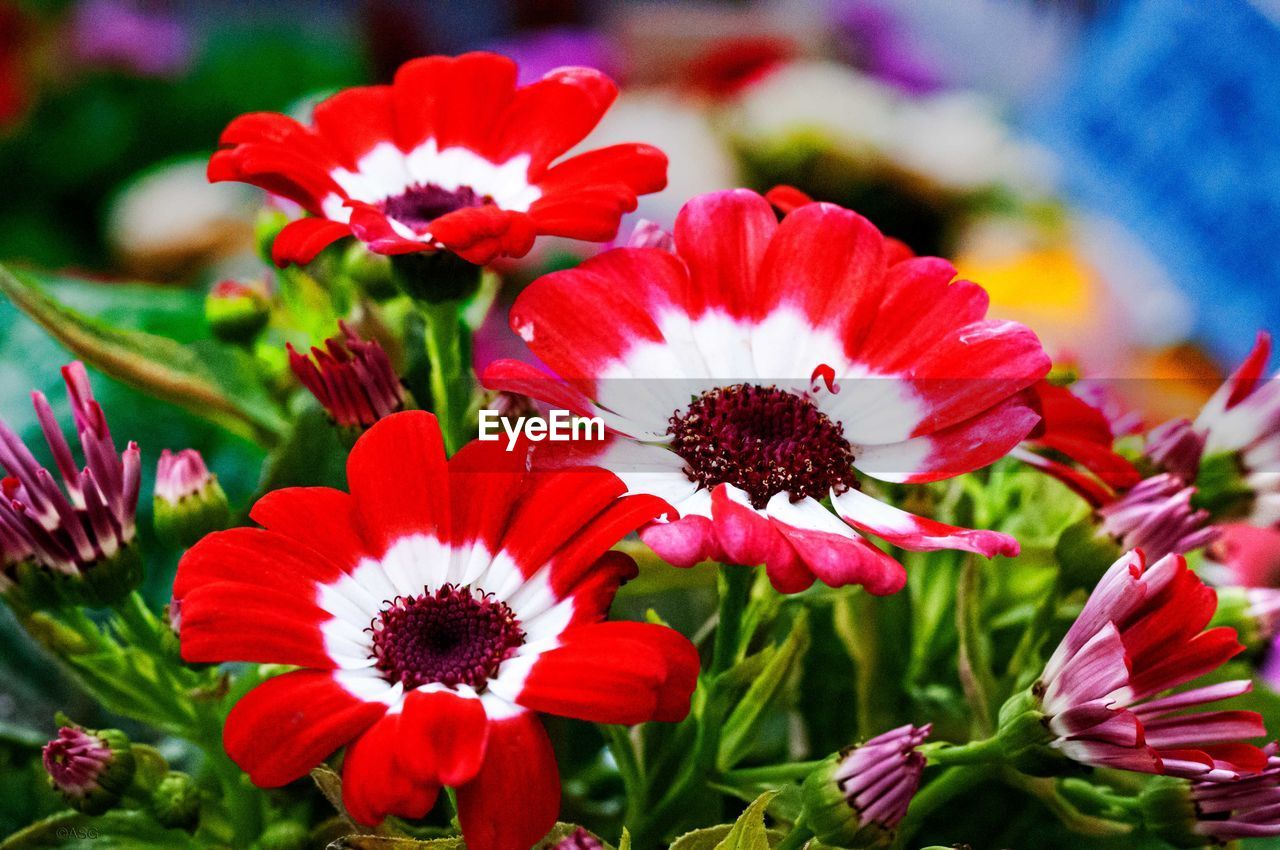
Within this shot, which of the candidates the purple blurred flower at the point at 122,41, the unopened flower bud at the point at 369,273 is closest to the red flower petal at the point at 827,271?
the unopened flower bud at the point at 369,273

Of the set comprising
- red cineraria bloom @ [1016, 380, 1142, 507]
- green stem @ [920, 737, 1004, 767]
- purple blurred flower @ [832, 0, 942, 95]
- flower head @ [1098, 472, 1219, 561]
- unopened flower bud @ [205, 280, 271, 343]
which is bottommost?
green stem @ [920, 737, 1004, 767]

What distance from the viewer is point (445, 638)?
22 centimetres

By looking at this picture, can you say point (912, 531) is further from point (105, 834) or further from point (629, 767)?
point (105, 834)

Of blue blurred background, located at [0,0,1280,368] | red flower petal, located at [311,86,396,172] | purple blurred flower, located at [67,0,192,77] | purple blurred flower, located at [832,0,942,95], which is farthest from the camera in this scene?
purple blurred flower, located at [832,0,942,95]

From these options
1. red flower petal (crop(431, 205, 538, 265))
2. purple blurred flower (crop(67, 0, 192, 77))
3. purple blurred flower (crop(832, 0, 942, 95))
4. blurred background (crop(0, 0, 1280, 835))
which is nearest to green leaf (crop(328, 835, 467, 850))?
red flower petal (crop(431, 205, 538, 265))

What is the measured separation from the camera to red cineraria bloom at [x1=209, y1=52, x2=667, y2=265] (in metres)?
0.25

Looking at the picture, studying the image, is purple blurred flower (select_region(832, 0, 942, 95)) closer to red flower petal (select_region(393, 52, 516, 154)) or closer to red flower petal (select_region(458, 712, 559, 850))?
red flower petal (select_region(393, 52, 516, 154))

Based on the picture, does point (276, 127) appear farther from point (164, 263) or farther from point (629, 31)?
point (629, 31)

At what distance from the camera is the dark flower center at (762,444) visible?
0.24 meters

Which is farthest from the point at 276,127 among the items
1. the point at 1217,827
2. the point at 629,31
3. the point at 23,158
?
the point at 629,31

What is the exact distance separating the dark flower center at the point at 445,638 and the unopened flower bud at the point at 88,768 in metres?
0.07

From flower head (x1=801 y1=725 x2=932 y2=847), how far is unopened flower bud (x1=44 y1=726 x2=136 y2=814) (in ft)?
0.45

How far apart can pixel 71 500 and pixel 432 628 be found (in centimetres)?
9

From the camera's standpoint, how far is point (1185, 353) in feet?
4.02
